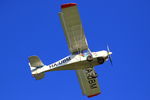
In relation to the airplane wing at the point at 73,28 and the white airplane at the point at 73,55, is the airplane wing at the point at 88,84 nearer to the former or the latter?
the white airplane at the point at 73,55

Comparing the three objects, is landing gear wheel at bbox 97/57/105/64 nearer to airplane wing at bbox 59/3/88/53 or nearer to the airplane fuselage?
the airplane fuselage

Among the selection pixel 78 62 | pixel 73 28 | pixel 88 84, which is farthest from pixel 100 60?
pixel 88 84

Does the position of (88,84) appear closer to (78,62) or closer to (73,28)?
(78,62)

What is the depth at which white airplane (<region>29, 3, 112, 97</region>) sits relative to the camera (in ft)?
82.3

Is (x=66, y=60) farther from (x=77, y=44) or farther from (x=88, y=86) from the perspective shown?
(x=88, y=86)

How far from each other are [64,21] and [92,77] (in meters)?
5.30

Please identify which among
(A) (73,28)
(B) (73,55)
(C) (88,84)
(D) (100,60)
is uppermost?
(A) (73,28)

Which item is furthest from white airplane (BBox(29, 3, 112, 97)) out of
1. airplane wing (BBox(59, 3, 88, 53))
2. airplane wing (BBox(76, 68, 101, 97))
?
airplane wing (BBox(76, 68, 101, 97))

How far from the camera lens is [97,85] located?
29.8 metres

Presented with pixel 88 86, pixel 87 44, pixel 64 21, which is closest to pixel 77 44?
pixel 87 44

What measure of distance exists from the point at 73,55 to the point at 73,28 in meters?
2.31

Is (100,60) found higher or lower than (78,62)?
lower

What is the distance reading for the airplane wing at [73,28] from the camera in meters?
24.7

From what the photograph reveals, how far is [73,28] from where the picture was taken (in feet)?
84.9
